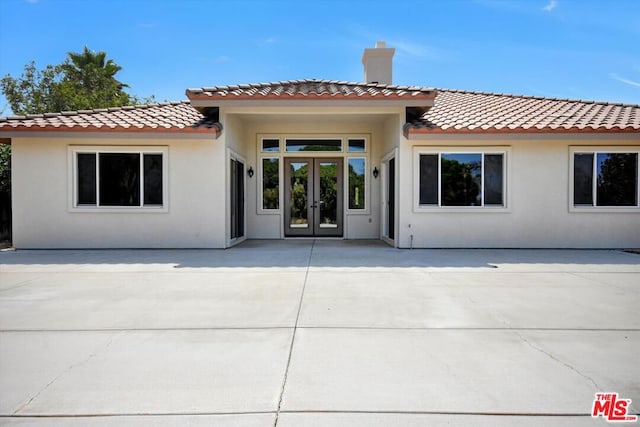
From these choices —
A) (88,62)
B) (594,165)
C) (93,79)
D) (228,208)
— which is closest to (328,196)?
(228,208)

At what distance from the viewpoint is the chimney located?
16.4 m

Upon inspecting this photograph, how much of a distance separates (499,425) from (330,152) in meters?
12.0

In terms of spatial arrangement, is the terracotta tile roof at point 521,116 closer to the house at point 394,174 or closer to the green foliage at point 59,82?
the house at point 394,174

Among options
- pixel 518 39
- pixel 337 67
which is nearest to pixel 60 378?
pixel 518 39

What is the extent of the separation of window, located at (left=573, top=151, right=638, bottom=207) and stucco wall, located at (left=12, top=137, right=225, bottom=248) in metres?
9.69

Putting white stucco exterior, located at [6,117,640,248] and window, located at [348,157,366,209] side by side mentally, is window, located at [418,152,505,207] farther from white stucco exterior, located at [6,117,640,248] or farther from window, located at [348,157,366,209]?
window, located at [348,157,366,209]

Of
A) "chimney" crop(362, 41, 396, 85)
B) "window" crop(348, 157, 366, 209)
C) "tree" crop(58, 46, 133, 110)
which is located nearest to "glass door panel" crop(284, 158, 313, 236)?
"window" crop(348, 157, 366, 209)

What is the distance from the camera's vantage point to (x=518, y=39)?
14.5 m

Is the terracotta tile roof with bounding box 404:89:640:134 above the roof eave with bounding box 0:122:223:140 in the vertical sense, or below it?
above

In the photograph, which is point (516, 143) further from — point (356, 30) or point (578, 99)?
point (356, 30)

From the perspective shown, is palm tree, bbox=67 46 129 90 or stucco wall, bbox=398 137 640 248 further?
palm tree, bbox=67 46 129 90

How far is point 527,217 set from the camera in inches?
452

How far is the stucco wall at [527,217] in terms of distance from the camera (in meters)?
11.4

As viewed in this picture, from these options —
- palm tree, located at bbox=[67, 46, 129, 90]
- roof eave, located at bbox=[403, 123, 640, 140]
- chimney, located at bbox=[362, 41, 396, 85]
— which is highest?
palm tree, located at bbox=[67, 46, 129, 90]
